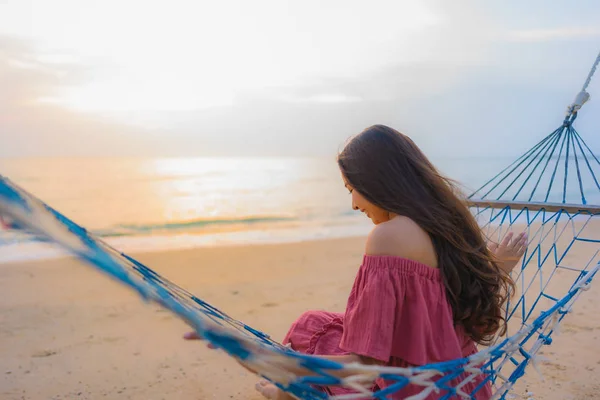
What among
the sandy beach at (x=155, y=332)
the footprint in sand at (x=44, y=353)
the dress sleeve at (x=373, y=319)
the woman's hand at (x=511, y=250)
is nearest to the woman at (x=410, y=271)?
the dress sleeve at (x=373, y=319)

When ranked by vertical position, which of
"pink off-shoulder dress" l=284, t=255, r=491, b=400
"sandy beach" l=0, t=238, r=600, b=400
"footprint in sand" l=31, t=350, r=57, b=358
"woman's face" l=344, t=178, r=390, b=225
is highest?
"woman's face" l=344, t=178, r=390, b=225

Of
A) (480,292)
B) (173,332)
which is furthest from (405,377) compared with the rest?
(173,332)

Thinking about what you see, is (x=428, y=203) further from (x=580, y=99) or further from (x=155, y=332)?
(x=155, y=332)

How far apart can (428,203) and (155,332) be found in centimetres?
249

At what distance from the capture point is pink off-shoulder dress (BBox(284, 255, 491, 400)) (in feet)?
4.54

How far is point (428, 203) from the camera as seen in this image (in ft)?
5.07

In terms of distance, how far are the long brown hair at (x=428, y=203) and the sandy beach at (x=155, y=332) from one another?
69 cm

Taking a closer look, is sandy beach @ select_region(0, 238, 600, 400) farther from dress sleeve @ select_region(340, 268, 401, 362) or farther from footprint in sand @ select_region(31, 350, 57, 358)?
dress sleeve @ select_region(340, 268, 401, 362)

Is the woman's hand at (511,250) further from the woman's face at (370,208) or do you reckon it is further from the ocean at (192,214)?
the ocean at (192,214)

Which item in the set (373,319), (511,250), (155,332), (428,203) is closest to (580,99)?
(511,250)

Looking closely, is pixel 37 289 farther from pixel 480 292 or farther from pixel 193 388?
pixel 480 292

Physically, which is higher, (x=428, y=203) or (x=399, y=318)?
(x=428, y=203)

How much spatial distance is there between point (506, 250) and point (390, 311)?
2.69 feet

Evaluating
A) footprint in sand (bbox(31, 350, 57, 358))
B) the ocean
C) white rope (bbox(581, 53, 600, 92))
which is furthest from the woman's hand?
the ocean
